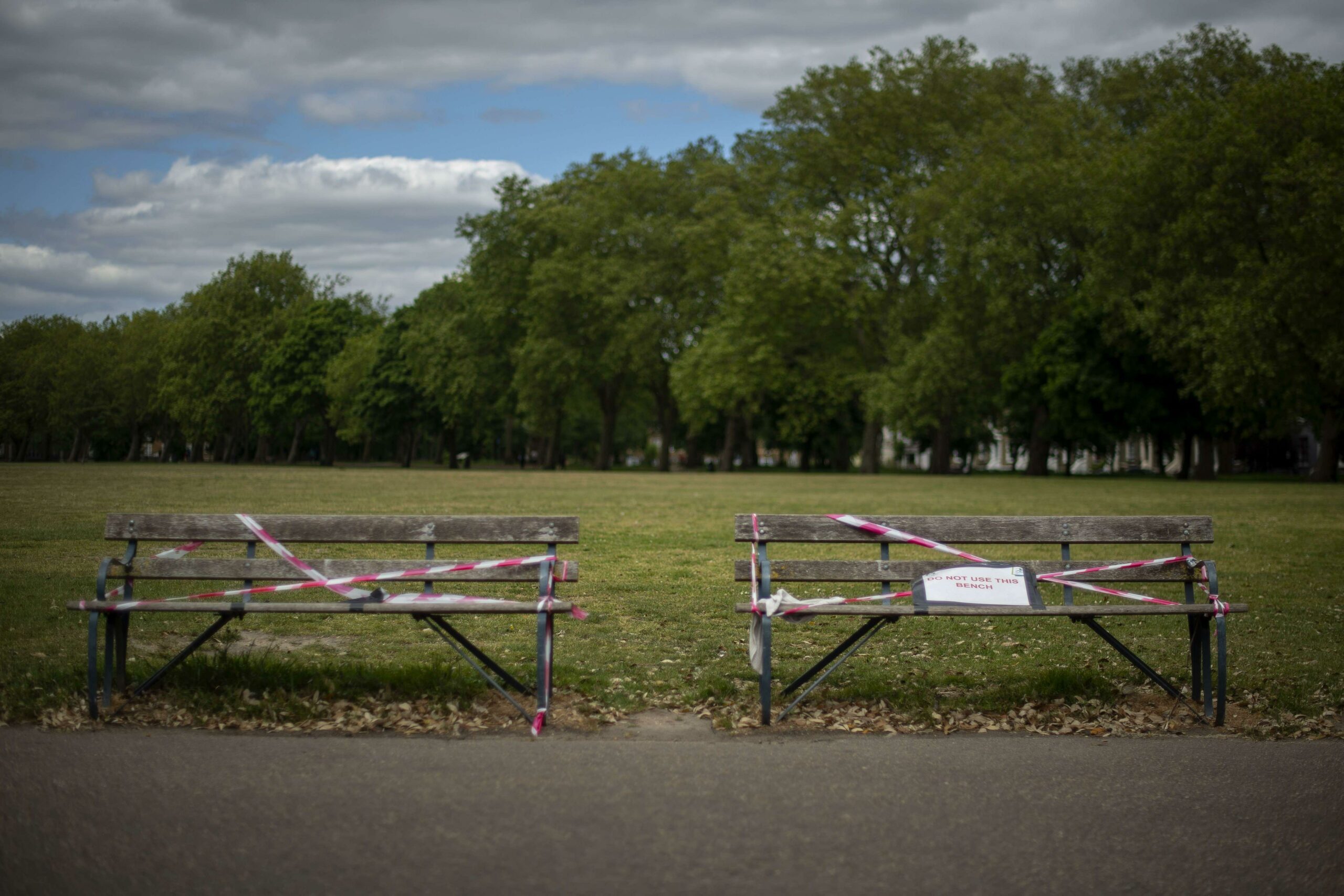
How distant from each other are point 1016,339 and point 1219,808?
1987 inches

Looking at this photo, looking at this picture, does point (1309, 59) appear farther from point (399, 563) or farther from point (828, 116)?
point (399, 563)

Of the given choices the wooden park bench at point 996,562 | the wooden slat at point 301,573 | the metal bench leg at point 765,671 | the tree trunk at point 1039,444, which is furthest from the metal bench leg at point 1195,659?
the tree trunk at point 1039,444

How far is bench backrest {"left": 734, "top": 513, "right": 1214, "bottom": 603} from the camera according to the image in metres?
6.67

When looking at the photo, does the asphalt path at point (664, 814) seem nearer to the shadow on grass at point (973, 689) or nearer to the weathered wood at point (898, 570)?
the shadow on grass at point (973, 689)

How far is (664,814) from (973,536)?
2.93 m

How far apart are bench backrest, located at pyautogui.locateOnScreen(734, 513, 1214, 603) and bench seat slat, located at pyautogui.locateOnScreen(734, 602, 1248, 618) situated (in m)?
0.24

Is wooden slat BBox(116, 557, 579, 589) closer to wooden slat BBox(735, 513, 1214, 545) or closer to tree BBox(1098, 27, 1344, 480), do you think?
wooden slat BBox(735, 513, 1214, 545)

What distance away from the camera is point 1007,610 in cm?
645

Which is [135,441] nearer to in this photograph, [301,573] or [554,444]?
[554,444]

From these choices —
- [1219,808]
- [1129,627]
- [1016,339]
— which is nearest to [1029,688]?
[1219,808]

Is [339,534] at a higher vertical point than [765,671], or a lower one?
higher

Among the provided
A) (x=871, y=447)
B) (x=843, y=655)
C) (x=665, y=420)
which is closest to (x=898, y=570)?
(x=843, y=655)

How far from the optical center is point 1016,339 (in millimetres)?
53250

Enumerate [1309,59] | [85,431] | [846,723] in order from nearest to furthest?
[846,723]
[1309,59]
[85,431]
